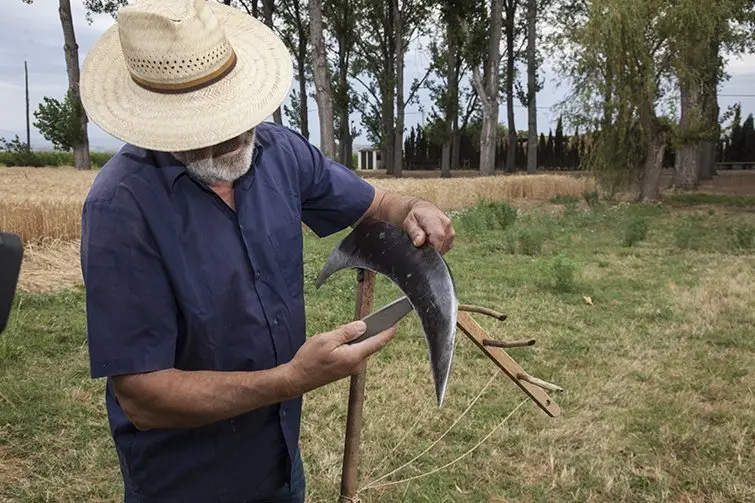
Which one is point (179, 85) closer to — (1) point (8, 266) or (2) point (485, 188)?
(1) point (8, 266)

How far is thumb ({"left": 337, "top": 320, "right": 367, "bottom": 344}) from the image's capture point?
5.16ft

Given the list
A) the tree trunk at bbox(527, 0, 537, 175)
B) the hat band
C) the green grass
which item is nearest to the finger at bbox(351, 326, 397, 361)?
the hat band

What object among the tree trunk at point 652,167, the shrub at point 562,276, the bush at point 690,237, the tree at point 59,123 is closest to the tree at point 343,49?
the tree at point 59,123

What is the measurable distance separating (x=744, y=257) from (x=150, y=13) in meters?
10.1

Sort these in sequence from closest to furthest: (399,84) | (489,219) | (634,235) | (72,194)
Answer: (72,194)
(634,235)
(489,219)
(399,84)

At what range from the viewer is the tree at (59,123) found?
2459 cm

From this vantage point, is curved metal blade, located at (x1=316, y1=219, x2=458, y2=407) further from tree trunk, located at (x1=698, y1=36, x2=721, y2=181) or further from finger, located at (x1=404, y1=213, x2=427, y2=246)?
tree trunk, located at (x1=698, y1=36, x2=721, y2=181)

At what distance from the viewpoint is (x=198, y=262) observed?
1673mm

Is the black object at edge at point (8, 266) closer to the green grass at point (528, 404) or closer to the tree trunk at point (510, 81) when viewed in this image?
the green grass at point (528, 404)

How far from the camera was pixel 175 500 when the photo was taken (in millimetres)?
1824

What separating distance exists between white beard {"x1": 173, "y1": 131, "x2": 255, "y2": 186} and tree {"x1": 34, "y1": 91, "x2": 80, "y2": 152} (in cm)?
2558

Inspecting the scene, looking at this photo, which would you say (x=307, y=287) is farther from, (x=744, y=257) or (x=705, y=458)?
(x=744, y=257)

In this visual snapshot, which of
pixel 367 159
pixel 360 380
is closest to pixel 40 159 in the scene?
pixel 360 380

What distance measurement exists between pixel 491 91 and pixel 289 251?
1015 inches
